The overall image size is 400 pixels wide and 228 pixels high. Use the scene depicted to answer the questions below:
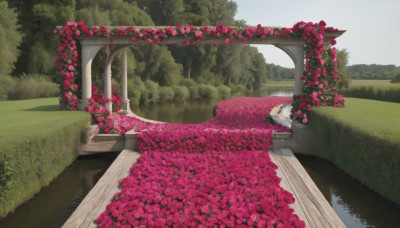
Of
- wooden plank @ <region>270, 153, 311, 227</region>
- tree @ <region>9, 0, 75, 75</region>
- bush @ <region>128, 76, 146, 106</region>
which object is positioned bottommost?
bush @ <region>128, 76, 146, 106</region>

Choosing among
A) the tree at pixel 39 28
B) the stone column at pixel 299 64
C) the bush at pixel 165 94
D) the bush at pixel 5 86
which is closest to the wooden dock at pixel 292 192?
the stone column at pixel 299 64

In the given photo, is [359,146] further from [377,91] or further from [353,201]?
[377,91]

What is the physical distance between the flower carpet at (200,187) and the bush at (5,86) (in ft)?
54.3

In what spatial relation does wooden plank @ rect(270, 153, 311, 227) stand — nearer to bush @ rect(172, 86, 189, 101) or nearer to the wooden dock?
the wooden dock

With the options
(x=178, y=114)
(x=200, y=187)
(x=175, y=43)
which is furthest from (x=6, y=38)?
(x=200, y=187)

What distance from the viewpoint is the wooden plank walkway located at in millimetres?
5214

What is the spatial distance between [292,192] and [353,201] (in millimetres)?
1573

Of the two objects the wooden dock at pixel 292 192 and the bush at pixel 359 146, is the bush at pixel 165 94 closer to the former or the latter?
the bush at pixel 359 146

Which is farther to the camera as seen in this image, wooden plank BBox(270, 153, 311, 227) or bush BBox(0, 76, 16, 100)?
bush BBox(0, 76, 16, 100)

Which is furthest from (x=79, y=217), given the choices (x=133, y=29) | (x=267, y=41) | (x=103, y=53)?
(x=103, y=53)

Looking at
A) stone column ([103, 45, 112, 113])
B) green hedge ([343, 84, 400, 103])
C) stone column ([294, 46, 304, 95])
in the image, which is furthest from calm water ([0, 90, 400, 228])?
green hedge ([343, 84, 400, 103])

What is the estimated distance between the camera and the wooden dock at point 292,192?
5.21m

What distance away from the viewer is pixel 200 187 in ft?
20.5

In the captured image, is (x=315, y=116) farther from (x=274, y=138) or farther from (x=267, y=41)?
(x=267, y=41)
